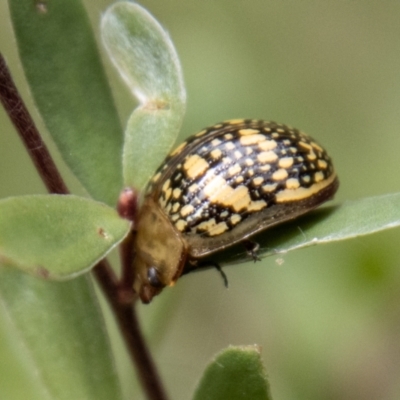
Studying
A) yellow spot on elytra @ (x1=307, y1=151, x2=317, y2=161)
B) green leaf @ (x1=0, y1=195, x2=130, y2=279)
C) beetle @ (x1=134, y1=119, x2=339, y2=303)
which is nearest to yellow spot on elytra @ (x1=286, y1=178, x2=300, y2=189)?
beetle @ (x1=134, y1=119, x2=339, y2=303)

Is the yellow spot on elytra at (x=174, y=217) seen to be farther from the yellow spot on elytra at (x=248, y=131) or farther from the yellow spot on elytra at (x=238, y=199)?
the yellow spot on elytra at (x=248, y=131)

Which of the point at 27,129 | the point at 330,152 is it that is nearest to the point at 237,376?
the point at 27,129

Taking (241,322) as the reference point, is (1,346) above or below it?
above

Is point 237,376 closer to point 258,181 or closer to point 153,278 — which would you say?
point 153,278

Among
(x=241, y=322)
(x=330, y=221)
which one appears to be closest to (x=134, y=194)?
(x=330, y=221)

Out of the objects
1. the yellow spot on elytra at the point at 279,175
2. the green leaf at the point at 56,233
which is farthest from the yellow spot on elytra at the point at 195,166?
the green leaf at the point at 56,233

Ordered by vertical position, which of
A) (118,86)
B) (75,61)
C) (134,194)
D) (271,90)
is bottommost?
(271,90)

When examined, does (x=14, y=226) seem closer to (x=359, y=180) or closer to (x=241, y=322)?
(x=241, y=322)

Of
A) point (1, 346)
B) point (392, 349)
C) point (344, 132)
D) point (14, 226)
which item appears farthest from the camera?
point (344, 132)
